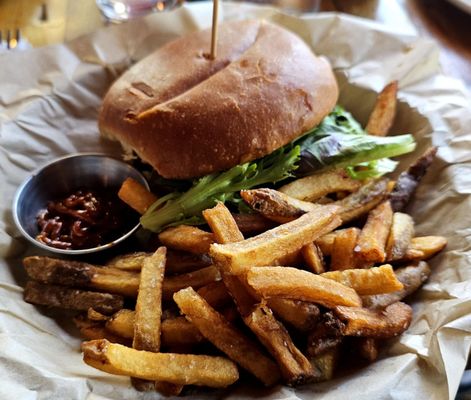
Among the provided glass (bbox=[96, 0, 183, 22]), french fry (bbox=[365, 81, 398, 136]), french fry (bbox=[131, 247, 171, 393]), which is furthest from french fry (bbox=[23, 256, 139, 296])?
glass (bbox=[96, 0, 183, 22])

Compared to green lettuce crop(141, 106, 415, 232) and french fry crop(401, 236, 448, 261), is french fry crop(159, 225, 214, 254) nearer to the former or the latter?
green lettuce crop(141, 106, 415, 232)

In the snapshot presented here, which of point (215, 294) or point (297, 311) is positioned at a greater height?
point (297, 311)

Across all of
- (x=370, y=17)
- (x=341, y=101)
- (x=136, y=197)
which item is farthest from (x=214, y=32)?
(x=370, y=17)

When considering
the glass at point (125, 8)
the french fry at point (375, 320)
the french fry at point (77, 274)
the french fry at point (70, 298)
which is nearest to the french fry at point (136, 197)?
the french fry at point (77, 274)

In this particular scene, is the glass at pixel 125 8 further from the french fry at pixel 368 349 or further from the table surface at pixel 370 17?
the french fry at pixel 368 349

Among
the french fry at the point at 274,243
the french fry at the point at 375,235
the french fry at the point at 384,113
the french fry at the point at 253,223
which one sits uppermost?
the french fry at the point at 384,113

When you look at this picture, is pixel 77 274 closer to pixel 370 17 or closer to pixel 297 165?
pixel 297 165
